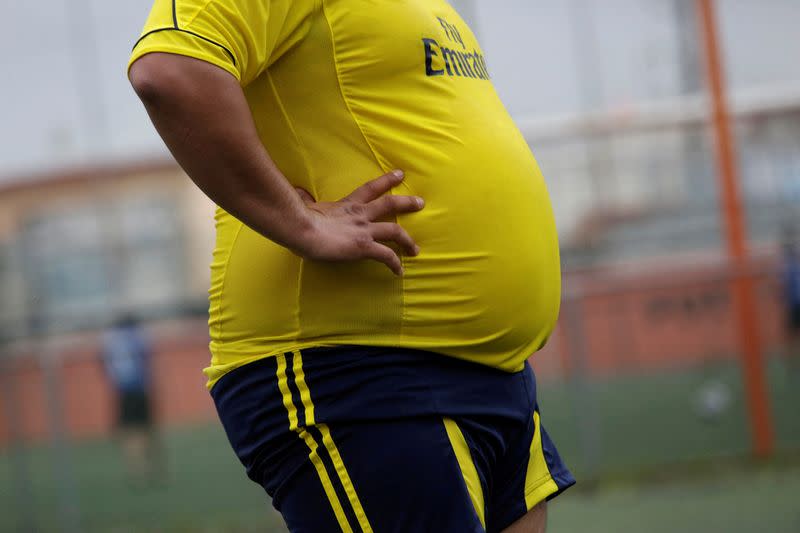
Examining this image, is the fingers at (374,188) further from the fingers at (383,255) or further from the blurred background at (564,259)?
the blurred background at (564,259)

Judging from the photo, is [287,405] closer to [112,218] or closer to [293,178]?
[293,178]

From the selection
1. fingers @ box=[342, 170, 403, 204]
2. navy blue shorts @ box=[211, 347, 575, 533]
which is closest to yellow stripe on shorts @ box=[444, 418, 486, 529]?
navy blue shorts @ box=[211, 347, 575, 533]

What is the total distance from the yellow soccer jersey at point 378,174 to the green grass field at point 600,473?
3977mm

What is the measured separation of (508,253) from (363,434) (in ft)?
1.16

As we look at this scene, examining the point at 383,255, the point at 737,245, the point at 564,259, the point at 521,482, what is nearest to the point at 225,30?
the point at 383,255

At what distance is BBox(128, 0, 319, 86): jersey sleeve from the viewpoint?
1.49m

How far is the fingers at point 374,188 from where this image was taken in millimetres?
1630

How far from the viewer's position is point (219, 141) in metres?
1.51

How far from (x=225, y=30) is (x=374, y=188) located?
31cm

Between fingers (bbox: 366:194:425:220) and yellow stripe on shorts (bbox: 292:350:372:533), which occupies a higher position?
fingers (bbox: 366:194:425:220)

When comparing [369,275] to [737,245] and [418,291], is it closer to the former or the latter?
[418,291]

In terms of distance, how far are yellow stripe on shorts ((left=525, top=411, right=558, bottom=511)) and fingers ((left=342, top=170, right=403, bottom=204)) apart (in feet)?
1.71

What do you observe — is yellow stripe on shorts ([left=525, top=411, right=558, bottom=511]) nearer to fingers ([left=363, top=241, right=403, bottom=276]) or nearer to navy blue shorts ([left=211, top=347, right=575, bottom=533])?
navy blue shorts ([left=211, top=347, right=575, bottom=533])

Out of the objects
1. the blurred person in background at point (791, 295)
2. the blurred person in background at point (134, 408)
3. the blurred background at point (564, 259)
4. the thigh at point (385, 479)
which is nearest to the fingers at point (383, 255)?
the thigh at point (385, 479)
